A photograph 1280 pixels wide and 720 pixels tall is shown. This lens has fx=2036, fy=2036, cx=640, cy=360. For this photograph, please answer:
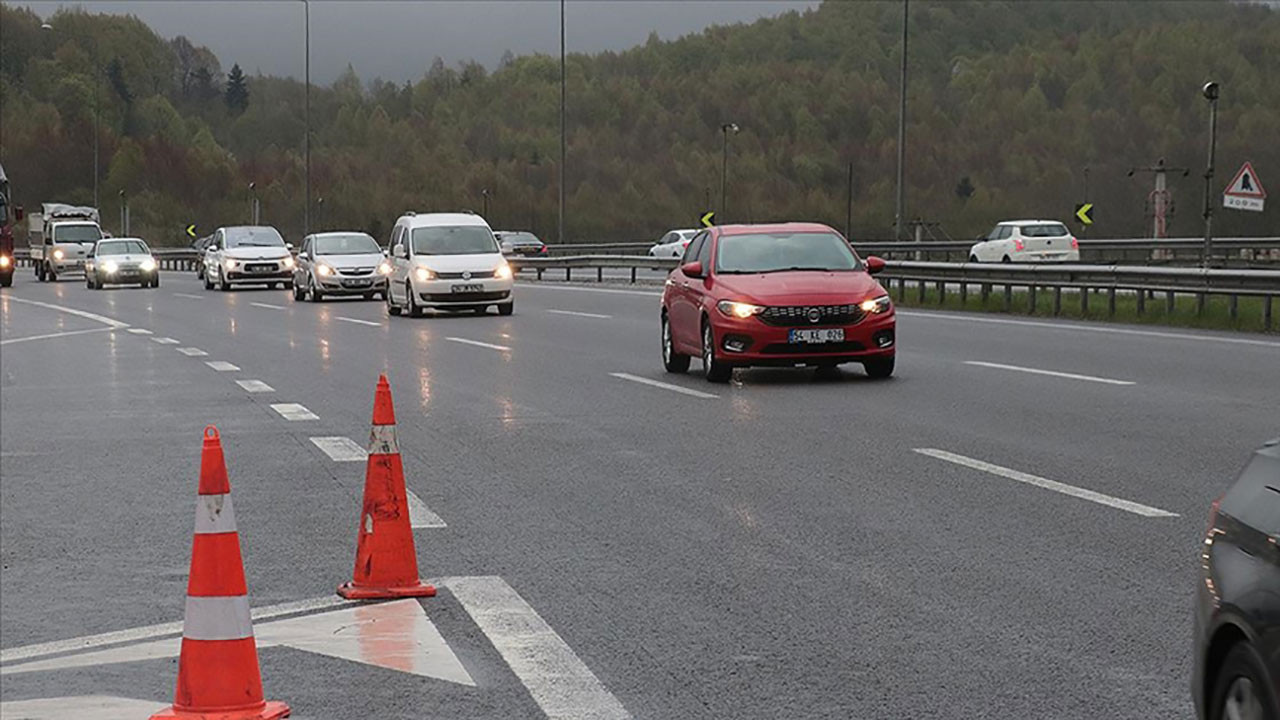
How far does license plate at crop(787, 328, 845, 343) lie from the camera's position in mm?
Result: 18406

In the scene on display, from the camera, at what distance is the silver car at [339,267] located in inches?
1676

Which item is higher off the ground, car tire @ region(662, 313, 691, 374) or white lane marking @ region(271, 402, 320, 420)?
car tire @ region(662, 313, 691, 374)

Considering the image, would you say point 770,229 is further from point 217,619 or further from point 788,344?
point 217,619

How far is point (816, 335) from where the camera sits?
18.4m

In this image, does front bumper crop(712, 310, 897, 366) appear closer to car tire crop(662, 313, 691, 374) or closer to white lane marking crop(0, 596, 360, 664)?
car tire crop(662, 313, 691, 374)

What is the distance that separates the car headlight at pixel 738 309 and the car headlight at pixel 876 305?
926 mm

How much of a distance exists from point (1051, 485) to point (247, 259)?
42374 millimetres

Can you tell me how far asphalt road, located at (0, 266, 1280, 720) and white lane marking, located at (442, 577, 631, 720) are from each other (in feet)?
0.07

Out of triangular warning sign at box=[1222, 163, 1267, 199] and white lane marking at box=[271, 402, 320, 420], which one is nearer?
white lane marking at box=[271, 402, 320, 420]

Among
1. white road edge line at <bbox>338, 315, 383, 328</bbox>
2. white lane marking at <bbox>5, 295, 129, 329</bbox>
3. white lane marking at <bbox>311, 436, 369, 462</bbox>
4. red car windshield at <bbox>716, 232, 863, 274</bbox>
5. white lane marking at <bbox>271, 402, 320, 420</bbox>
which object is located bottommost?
white lane marking at <bbox>5, 295, 129, 329</bbox>

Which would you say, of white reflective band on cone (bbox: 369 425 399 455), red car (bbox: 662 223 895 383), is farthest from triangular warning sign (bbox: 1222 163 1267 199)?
white reflective band on cone (bbox: 369 425 399 455)

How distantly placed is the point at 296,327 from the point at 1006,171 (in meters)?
126

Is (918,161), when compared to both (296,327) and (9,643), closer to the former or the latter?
(296,327)

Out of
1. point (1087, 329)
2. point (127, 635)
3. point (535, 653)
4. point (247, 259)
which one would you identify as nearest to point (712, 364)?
point (1087, 329)
